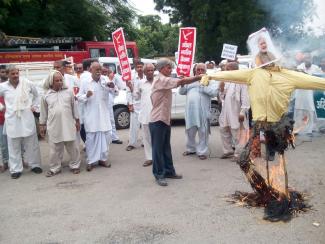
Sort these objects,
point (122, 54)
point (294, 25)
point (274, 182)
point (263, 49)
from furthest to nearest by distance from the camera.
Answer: point (122, 54), point (294, 25), point (274, 182), point (263, 49)

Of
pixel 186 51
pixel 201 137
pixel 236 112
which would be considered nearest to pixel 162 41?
pixel 201 137

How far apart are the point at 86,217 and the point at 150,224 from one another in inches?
33.8

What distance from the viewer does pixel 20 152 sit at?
7.60 m

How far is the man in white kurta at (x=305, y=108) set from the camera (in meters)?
9.60

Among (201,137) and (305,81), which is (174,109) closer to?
(201,137)

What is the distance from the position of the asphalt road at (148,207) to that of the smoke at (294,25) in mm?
1970

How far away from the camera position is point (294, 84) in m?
4.95

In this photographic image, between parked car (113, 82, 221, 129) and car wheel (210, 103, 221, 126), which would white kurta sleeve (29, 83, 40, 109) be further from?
car wheel (210, 103, 221, 126)

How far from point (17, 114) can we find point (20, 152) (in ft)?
2.31

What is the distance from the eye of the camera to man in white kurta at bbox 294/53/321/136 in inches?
378

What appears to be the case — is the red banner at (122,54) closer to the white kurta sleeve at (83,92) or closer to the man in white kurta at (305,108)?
the white kurta sleeve at (83,92)

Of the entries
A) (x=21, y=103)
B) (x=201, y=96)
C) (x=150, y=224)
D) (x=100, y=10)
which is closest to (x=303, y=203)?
(x=150, y=224)

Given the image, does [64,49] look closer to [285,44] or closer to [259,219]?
[285,44]

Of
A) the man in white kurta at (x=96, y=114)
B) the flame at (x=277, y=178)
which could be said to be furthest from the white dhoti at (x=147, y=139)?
the flame at (x=277, y=178)
